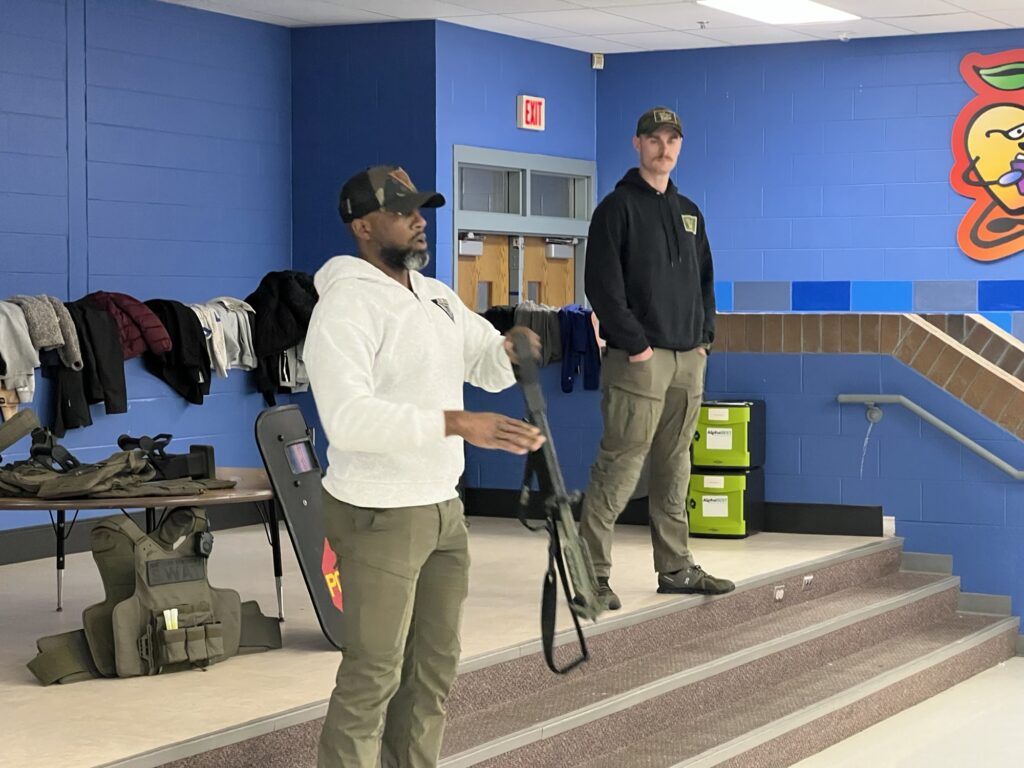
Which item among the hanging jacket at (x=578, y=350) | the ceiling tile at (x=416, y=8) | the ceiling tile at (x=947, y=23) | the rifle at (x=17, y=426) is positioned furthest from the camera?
the ceiling tile at (x=947, y=23)

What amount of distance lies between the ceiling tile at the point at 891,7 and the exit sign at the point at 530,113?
1871 mm

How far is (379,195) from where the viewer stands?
3201mm

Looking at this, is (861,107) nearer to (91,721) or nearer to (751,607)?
(751,607)

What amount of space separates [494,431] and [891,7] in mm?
6275

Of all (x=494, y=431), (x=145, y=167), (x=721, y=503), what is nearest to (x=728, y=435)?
(x=721, y=503)

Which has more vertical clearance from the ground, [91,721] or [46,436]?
[46,436]

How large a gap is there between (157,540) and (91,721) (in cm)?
70

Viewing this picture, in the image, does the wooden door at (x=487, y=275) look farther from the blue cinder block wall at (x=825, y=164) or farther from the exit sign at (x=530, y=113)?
the blue cinder block wall at (x=825, y=164)

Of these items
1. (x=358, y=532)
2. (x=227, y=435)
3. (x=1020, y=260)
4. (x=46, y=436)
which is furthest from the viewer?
(x=1020, y=260)

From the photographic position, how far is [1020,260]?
9.26 meters

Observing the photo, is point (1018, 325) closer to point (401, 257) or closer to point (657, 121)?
point (657, 121)

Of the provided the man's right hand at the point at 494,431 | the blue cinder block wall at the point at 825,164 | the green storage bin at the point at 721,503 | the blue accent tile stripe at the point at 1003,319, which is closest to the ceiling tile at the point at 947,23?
the blue cinder block wall at the point at 825,164

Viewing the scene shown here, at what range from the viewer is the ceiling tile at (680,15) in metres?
8.46

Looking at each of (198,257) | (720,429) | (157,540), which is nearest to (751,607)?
(720,429)
